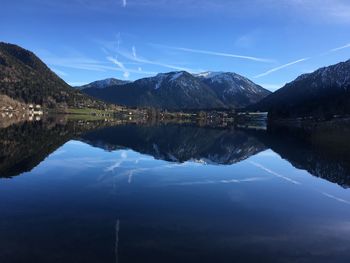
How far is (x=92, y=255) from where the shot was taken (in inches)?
886

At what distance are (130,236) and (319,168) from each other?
1730 inches

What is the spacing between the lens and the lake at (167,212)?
24.0m

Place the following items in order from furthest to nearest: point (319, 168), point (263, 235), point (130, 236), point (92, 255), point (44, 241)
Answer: point (319, 168)
point (263, 235)
point (130, 236)
point (44, 241)
point (92, 255)

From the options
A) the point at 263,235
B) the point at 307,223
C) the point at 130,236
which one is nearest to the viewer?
the point at 130,236

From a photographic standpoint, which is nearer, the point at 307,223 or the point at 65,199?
the point at 307,223

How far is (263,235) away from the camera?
92.2 feet

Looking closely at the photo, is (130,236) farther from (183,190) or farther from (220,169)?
(220,169)

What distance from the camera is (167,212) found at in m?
32.9

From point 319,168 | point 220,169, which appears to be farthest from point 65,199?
point 319,168

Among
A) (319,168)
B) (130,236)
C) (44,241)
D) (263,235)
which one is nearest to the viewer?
(44,241)

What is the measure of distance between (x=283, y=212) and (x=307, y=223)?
331cm

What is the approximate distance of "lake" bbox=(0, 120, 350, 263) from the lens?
944 inches

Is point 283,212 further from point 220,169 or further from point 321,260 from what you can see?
point 220,169

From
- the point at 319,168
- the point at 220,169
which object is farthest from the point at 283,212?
the point at 319,168
